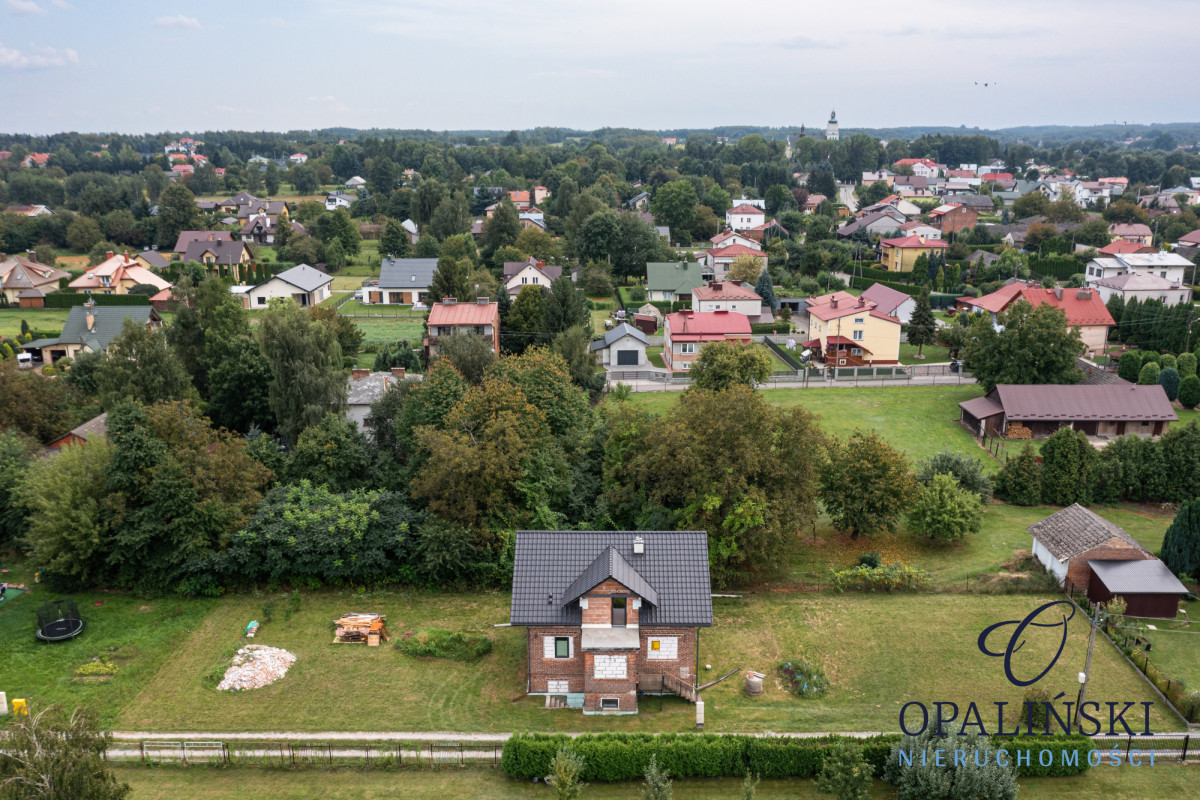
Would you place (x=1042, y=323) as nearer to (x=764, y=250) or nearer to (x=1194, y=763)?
(x=1194, y=763)

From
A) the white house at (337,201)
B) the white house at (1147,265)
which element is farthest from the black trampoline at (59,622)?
the white house at (337,201)

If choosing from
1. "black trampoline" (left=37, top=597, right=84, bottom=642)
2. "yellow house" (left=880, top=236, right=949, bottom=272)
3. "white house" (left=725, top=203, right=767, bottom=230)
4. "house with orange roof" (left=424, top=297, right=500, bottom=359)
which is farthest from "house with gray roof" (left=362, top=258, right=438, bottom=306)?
"black trampoline" (left=37, top=597, right=84, bottom=642)

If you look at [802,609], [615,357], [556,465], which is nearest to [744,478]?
[802,609]

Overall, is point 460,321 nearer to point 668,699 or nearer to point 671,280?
point 671,280

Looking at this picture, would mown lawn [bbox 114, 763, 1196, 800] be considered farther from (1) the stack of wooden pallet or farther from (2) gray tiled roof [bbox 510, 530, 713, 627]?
(1) the stack of wooden pallet

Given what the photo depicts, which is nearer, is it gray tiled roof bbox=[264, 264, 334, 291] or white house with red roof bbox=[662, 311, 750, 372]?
white house with red roof bbox=[662, 311, 750, 372]

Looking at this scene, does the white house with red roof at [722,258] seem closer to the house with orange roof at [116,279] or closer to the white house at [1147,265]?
the white house at [1147,265]

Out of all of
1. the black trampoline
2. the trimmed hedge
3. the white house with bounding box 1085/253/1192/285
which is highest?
the white house with bounding box 1085/253/1192/285
